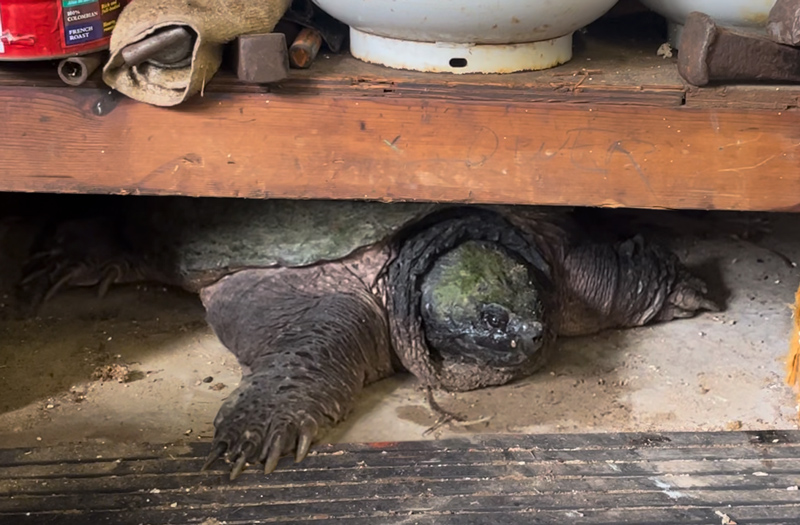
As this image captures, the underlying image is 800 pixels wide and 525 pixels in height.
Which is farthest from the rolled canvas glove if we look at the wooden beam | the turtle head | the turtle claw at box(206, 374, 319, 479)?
the turtle head

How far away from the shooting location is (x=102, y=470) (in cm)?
132

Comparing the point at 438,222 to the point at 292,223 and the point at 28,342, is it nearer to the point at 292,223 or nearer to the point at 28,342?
the point at 292,223

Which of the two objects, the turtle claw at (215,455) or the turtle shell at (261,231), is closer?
the turtle claw at (215,455)

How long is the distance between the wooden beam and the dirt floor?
47cm

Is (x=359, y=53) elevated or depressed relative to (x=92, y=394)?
elevated

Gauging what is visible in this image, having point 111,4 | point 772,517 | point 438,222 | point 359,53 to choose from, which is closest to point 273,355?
point 438,222

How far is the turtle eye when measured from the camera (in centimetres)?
165

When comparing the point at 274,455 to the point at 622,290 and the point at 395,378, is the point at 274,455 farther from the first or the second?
the point at 622,290

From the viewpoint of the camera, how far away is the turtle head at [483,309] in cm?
165

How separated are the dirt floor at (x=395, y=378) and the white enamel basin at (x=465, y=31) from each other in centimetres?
68

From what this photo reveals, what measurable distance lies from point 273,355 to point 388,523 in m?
0.52

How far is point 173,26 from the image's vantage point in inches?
46.1

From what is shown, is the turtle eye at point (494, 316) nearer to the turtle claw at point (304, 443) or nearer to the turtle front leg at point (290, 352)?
the turtle front leg at point (290, 352)

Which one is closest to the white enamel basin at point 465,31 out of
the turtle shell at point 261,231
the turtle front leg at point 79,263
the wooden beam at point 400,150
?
the wooden beam at point 400,150
